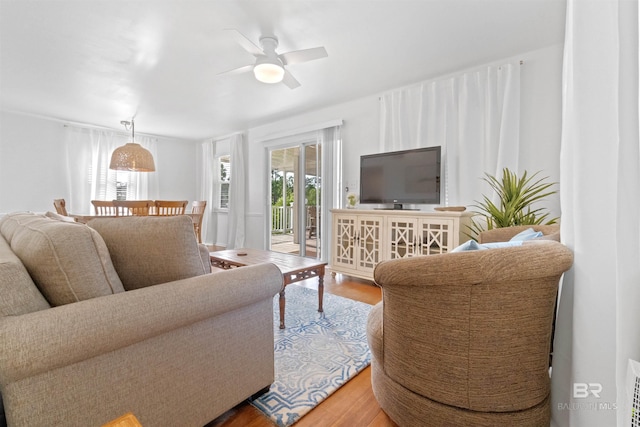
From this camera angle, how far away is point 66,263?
833mm

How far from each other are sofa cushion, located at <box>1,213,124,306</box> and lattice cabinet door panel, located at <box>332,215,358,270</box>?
269 cm

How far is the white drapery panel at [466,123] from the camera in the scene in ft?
9.04

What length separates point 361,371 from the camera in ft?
5.19

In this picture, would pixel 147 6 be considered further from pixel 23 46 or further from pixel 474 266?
pixel 474 266

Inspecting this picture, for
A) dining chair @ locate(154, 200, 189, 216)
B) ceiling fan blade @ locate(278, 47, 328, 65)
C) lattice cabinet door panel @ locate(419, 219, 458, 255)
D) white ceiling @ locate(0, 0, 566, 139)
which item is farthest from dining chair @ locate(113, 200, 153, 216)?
lattice cabinet door panel @ locate(419, 219, 458, 255)

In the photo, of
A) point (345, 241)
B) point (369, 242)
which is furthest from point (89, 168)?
point (369, 242)

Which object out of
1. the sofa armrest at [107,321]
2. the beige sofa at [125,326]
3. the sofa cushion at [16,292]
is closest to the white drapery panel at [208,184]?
the beige sofa at [125,326]

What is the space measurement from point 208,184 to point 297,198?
2.54 m

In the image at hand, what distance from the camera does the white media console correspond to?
270 centimetres

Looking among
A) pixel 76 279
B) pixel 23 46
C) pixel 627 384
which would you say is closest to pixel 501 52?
pixel 627 384

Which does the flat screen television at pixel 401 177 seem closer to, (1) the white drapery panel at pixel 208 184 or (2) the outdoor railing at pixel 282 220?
(2) the outdoor railing at pixel 282 220

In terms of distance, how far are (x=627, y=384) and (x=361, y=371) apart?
1.12 metres

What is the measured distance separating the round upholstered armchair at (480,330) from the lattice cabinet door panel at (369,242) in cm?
213

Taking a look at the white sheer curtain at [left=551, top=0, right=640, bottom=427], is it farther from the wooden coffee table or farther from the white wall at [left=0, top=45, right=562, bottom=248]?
the white wall at [left=0, top=45, right=562, bottom=248]
